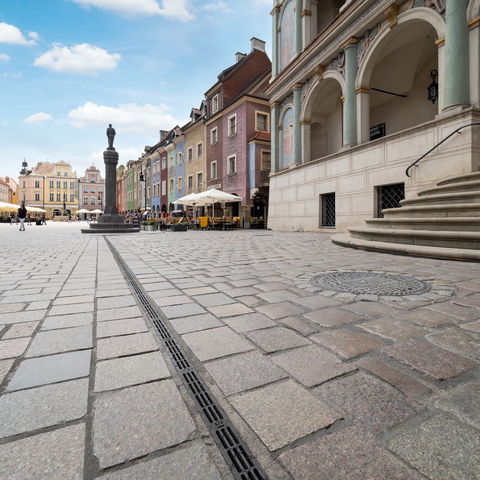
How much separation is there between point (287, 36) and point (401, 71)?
23.4ft

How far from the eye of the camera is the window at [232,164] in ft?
82.3

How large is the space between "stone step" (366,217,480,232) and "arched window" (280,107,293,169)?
1038cm

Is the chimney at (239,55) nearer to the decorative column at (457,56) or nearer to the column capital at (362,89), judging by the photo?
the column capital at (362,89)

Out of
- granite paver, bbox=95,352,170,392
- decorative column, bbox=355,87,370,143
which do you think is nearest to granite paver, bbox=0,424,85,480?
granite paver, bbox=95,352,170,392

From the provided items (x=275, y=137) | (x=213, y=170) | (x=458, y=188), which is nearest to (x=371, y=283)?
(x=458, y=188)

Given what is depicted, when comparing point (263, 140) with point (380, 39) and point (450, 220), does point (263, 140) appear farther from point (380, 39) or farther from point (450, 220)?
point (450, 220)

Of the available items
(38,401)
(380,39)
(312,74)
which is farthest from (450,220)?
(312,74)

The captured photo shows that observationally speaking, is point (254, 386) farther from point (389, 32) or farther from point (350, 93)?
Result: point (350, 93)

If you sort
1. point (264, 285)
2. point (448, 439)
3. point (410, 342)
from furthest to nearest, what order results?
point (264, 285) → point (410, 342) → point (448, 439)

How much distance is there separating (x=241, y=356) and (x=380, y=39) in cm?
1356

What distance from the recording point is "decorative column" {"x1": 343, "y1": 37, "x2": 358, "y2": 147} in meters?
12.3

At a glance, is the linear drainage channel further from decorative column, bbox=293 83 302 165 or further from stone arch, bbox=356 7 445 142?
decorative column, bbox=293 83 302 165

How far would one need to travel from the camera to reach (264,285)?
3479 millimetres

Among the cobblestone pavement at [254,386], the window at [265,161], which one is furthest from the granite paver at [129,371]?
the window at [265,161]
